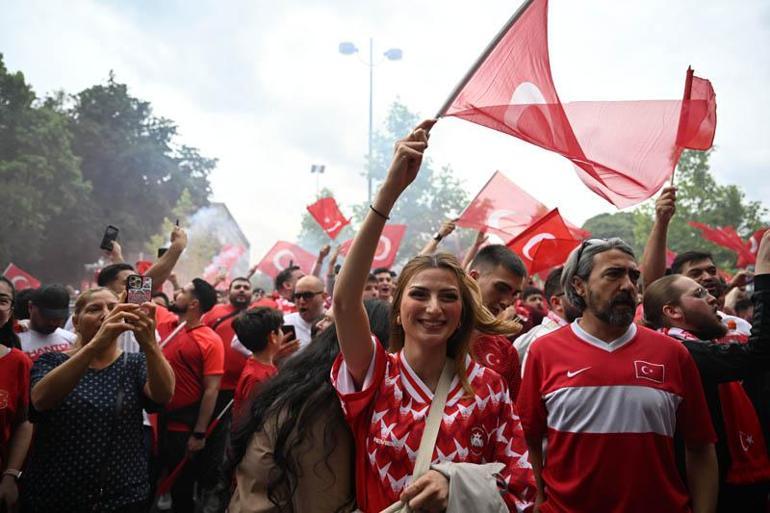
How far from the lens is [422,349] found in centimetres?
227

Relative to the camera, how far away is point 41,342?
504cm

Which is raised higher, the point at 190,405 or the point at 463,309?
the point at 463,309

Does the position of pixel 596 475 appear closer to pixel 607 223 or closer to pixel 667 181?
pixel 667 181

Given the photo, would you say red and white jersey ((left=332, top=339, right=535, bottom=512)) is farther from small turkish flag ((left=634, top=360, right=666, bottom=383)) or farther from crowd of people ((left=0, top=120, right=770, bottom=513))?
small turkish flag ((left=634, top=360, right=666, bottom=383))

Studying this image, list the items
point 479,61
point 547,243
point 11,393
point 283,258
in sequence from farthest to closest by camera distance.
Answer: point 283,258 < point 547,243 < point 11,393 < point 479,61

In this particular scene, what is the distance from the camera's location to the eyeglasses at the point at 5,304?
12.6ft

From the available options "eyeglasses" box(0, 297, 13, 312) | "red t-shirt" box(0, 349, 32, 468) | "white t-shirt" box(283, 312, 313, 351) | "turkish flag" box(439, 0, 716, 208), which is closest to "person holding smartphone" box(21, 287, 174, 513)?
"red t-shirt" box(0, 349, 32, 468)

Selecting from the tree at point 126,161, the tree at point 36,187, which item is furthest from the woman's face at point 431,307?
A: the tree at point 126,161

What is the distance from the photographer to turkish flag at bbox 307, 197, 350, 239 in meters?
11.5

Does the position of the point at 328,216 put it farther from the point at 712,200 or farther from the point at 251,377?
the point at 712,200

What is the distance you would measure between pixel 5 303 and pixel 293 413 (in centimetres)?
269

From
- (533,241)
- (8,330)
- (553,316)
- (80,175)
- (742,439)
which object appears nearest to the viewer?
(742,439)

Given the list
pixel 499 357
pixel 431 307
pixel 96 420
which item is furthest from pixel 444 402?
pixel 96 420

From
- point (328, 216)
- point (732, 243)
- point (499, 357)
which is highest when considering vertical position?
point (732, 243)
